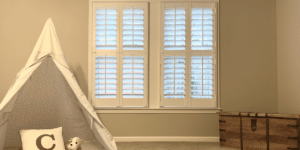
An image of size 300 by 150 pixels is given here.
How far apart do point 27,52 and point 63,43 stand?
0.58 m

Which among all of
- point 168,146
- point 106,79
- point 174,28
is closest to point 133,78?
point 106,79

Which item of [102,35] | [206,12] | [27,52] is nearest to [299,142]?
[206,12]

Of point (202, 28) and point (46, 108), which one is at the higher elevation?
point (202, 28)

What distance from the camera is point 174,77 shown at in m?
3.78

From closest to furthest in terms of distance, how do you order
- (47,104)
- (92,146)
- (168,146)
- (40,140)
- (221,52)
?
(40,140) < (92,146) < (47,104) < (168,146) < (221,52)

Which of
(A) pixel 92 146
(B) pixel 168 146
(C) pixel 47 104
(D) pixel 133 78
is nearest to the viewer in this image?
(A) pixel 92 146

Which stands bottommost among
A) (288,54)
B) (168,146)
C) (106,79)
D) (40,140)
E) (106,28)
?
(168,146)

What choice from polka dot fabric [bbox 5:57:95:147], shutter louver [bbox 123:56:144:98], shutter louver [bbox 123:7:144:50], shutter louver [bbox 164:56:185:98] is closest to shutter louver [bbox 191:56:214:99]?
shutter louver [bbox 164:56:185:98]

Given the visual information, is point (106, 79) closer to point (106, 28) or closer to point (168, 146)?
point (106, 28)

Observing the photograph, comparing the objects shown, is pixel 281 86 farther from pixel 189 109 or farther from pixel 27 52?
pixel 27 52

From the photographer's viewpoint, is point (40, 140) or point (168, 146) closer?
point (40, 140)

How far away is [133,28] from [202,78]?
1345 millimetres

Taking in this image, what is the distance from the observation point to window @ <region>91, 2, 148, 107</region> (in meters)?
3.76

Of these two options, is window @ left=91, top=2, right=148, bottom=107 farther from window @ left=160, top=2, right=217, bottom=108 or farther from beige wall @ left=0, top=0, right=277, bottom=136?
window @ left=160, top=2, right=217, bottom=108
